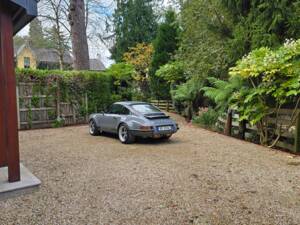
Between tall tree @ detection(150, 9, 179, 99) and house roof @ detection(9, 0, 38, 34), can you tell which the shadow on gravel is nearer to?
house roof @ detection(9, 0, 38, 34)

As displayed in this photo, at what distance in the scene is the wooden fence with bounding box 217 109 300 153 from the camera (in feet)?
23.6

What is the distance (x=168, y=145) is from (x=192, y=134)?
7.09ft

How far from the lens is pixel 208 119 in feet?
38.4

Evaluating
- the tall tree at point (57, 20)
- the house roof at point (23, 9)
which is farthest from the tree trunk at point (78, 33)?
the house roof at point (23, 9)

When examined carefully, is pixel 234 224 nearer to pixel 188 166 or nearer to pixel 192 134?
pixel 188 166

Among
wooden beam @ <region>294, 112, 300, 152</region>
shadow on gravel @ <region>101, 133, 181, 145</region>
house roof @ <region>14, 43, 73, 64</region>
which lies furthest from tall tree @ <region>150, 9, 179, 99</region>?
house roof @ <region>14, 43, 73, 64</region>

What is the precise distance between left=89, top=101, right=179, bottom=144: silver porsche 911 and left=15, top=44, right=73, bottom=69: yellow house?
2822 cm

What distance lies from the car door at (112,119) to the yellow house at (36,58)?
91.3ft

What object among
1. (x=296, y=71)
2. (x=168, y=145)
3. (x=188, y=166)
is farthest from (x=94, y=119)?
(x=296, y=71)

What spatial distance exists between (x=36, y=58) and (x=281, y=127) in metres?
33.6

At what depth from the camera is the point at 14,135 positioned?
4457mm

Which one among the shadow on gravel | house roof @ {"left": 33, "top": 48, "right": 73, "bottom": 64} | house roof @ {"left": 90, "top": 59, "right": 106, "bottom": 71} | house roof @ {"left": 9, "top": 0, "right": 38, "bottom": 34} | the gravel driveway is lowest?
the gravel driveway

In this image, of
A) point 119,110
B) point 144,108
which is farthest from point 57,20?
point 144,108

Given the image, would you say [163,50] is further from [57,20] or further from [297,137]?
[297,137]
